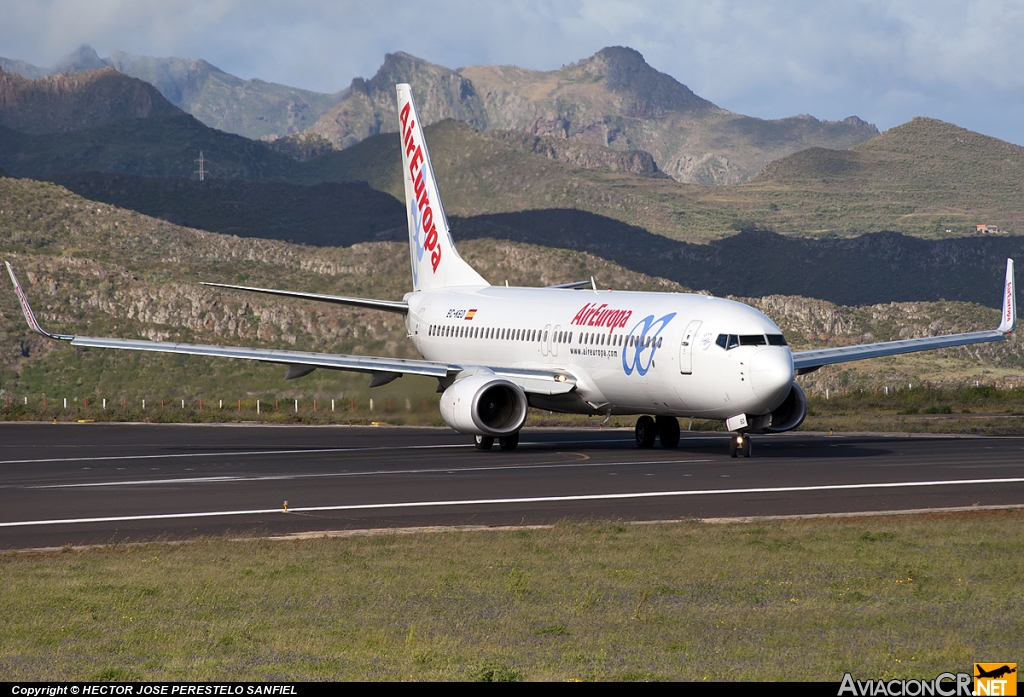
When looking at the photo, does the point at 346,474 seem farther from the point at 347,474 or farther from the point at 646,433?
the point at 646,433

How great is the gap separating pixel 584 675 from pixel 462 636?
1885mm

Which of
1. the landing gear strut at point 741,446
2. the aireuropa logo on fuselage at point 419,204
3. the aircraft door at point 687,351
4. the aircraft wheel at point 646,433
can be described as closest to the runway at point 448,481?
the aircraft wheel at point 646,433

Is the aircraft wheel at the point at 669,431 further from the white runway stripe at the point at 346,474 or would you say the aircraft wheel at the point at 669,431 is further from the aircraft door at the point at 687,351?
the aircraft door at the point at 687,351

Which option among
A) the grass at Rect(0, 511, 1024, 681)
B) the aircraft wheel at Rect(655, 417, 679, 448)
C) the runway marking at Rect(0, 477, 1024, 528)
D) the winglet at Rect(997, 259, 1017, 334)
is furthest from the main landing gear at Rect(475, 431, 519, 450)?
the grass at Rect(0, 511, 1024, 681)

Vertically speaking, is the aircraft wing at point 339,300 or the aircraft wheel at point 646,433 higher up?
the aircraft wing at point 339,300

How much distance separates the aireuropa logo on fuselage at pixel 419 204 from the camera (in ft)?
143

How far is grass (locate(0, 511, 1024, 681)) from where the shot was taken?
10492 mm

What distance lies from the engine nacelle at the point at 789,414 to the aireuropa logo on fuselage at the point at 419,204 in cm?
1592

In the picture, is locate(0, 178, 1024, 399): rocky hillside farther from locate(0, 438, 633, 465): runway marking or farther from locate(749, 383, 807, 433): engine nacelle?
locate(749, 383, 807, 433): engine nacelle

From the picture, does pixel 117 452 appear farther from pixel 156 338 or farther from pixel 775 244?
pixel 775 244

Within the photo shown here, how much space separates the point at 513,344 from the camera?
1449 inches

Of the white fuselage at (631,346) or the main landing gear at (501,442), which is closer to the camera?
the white fuselage at (631,346)

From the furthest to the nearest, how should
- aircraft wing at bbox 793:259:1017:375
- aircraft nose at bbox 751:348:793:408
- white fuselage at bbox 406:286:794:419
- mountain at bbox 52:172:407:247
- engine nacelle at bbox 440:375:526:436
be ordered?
mountain at bbox 52:172:407:247, aircraft wing at bbox 793:259:1017:375, engine nacelle at bbox 440:375:526:436, white fuselage at bbox 406:286:794:419, aircraft nose at bbox 751:348:793:408

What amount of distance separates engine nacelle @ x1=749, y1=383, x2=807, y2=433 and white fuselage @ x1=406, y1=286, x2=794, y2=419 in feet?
4.97
